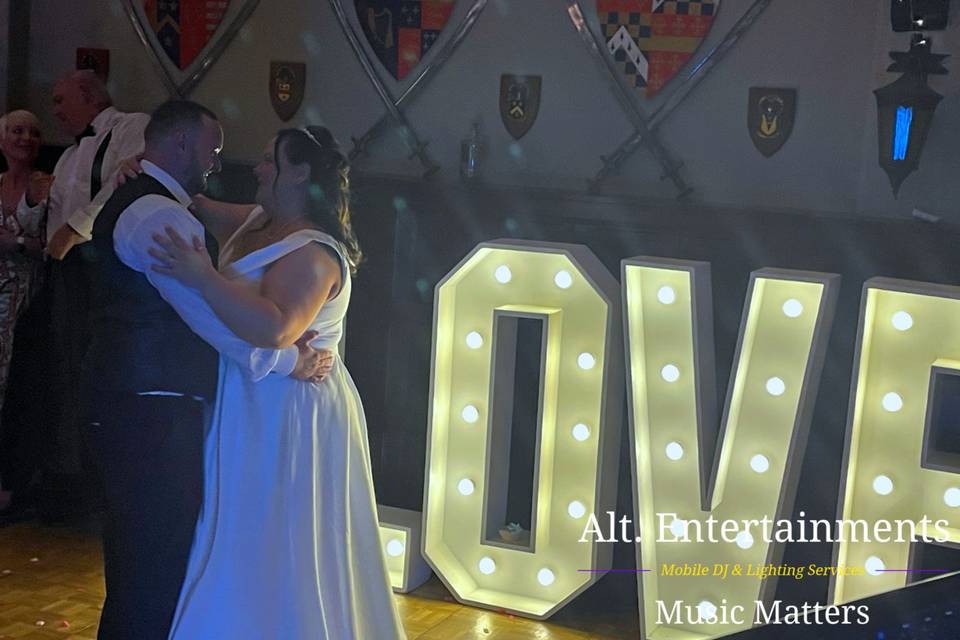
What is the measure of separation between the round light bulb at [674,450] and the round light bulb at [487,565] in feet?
2.34

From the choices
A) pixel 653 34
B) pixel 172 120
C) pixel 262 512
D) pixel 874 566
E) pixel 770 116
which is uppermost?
pixel 653 34

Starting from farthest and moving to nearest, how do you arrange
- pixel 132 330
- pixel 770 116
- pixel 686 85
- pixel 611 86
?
1. pixel 611 86
2. pixel 686 85
3. pixel 770 116
4. pixel 132 330

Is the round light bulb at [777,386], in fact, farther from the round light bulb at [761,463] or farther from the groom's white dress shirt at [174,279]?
the groom's white dress shirt at [174,279]

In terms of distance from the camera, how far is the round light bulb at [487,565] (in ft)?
12.6

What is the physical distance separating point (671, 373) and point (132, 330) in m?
1.63

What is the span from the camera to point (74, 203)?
13.4 ft

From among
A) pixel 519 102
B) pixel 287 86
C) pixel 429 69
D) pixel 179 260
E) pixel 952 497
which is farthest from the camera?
pixel 287 86

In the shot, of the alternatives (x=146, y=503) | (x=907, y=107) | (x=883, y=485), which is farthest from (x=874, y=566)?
(x=146, y=503)

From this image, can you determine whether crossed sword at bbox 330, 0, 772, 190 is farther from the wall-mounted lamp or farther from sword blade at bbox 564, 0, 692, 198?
the wall-mounted lamp

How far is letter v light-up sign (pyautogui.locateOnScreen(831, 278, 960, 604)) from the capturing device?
3.22m

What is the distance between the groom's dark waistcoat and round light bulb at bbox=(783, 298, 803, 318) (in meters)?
1.70

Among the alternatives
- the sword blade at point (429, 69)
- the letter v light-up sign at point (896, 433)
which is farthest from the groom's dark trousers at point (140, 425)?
the sword blade at point (429, 69)

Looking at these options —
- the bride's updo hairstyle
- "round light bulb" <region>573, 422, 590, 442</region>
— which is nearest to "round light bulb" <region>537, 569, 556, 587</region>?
"round light bulb" <region>573, 422, 590, 442</region>

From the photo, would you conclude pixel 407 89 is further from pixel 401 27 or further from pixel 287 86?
pixel 287 86
